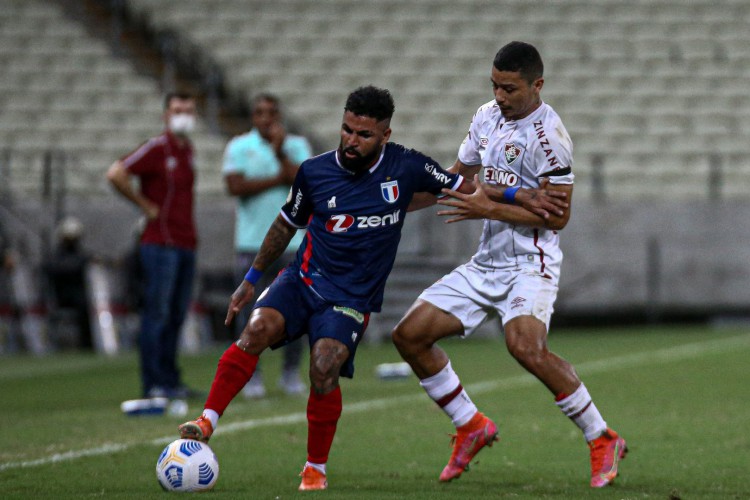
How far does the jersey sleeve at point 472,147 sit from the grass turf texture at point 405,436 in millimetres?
1506

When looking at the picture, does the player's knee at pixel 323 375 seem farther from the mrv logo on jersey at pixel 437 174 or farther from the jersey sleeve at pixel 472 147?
the jersey sleeve at pixel 472 147

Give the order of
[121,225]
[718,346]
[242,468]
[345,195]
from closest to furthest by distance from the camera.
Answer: [345,195], [242,468], [718,346], [121,225]

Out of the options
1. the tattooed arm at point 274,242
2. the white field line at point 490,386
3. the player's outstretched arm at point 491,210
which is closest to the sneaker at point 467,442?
the player's outstretched arm at point 491,210

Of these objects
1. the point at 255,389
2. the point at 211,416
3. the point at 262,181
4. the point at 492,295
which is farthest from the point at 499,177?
the point at 255,389

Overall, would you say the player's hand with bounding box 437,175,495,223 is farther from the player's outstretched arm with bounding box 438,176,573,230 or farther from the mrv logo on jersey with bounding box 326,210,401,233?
the mrv logo on jersey with bounding box 326,210,401,233

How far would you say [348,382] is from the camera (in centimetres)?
1166

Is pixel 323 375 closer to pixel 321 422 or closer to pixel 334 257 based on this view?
pixel 321 422

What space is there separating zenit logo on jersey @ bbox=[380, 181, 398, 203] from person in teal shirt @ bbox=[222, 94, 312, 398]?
4.11m

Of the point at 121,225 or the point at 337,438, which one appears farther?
the point at 121,225

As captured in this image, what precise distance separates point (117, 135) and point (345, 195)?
1599 cm

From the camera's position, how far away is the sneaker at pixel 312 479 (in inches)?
237

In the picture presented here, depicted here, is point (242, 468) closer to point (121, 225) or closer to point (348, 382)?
point (348, 382)

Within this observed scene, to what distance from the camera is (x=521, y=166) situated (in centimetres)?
641

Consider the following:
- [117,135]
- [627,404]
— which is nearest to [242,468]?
[627,404]
